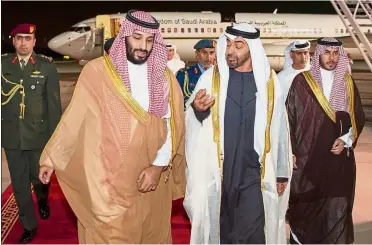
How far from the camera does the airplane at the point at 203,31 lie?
758 inches

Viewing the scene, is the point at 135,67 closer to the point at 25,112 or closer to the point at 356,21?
the point at 25,112

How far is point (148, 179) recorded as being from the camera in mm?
3283

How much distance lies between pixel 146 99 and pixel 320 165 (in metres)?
1.77

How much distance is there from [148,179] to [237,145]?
627mm

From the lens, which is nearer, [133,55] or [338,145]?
[133,55]

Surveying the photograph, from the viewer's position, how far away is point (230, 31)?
3488 millimetres

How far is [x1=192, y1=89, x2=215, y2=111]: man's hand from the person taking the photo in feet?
10.8

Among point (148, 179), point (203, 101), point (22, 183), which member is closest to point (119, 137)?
point (148, 179)

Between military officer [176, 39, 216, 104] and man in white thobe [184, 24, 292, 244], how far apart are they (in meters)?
2.26

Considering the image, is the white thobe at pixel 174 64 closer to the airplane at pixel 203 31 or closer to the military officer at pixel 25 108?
the military officer at pixel 25 108

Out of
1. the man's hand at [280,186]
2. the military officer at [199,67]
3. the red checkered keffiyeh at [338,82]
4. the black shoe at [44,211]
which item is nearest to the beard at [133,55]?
the man's hand at [280,186]

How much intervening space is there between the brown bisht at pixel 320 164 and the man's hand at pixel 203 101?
1.21m

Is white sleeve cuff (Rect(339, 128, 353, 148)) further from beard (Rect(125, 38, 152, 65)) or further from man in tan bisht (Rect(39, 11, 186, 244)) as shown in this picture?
beard (Rect(125, 38, 152, 65))

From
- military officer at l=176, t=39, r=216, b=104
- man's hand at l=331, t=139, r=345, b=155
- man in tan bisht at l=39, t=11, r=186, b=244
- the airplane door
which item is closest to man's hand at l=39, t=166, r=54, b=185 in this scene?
man in tan bisht at l=39, t=11, r=186, b=244
